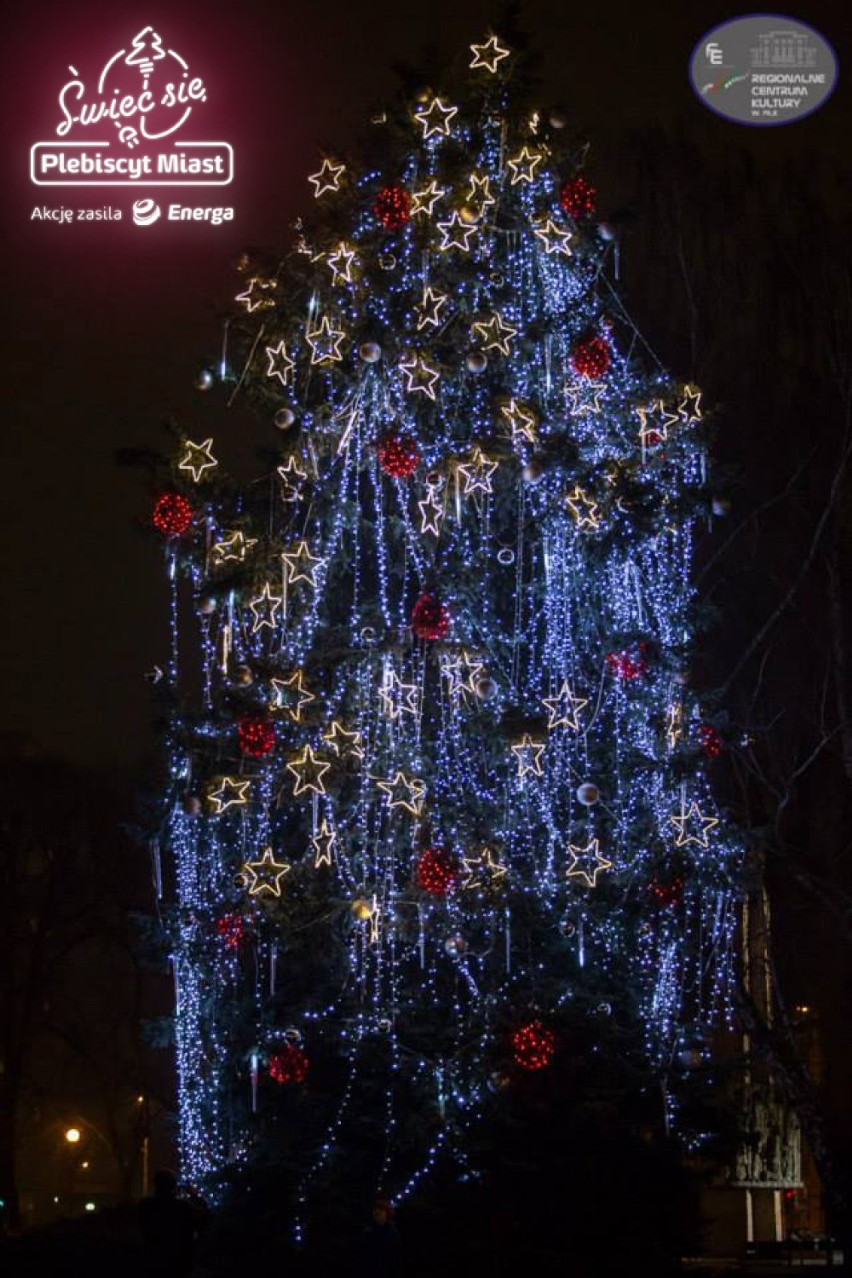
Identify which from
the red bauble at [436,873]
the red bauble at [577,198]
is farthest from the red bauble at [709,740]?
the red bauble at [577,198]

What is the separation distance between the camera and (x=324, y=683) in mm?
12828

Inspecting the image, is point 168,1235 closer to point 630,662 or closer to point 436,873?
point 436,873

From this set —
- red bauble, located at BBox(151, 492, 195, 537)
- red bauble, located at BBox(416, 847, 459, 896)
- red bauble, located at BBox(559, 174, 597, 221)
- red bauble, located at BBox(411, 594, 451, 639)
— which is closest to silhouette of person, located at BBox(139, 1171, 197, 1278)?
red bauble, located at BBox(416, 847, 459, 896)

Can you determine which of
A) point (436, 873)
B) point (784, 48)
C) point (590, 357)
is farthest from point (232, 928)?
point (784, 48)

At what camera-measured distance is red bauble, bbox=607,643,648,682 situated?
1302cm

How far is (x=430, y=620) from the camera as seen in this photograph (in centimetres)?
1236

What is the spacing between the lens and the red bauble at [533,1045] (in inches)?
464

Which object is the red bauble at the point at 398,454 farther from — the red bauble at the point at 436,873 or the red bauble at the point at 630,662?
the red bauble at the point at 436,873

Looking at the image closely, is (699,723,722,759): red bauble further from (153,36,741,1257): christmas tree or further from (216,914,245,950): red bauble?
(216,914,245,950): red bauble

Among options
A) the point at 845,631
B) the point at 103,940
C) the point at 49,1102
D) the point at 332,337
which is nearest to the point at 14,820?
the point at 103,940

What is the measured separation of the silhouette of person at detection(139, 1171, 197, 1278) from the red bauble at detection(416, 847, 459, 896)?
2723 millimetres

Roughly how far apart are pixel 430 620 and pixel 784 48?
8997 millimetres

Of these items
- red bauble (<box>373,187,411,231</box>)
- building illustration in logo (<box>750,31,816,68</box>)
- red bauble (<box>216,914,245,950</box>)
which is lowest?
red bauble (<box>216,914,245,950</box>)

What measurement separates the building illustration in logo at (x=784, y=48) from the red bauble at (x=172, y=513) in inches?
343
